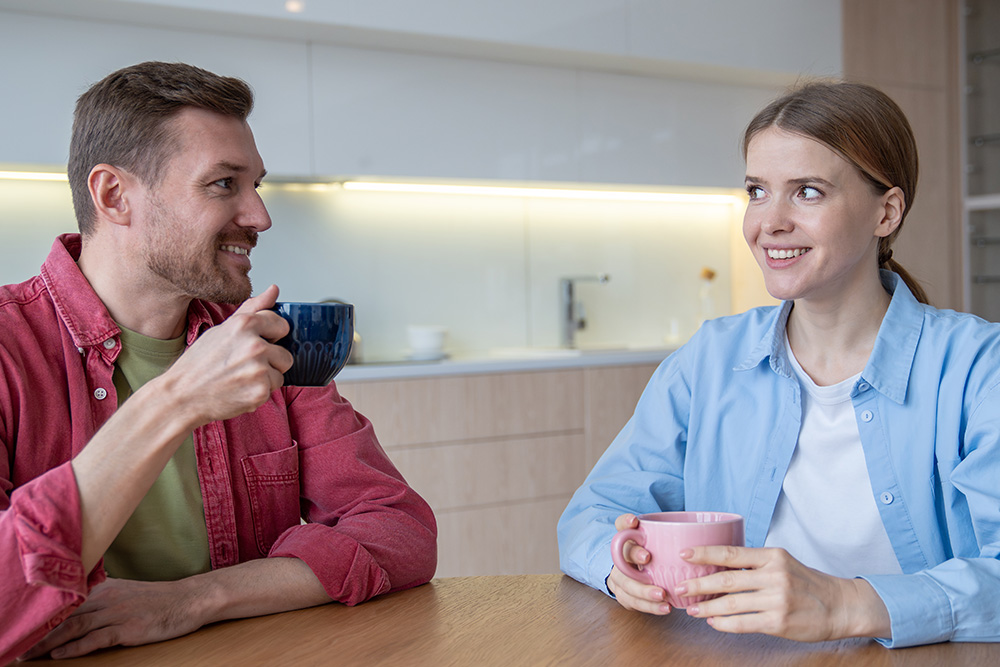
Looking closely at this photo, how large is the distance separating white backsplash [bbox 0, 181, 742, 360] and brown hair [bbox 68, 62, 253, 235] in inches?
79.5

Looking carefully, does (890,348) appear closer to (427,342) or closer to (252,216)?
(252,216)

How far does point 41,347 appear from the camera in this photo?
1175 millimetres

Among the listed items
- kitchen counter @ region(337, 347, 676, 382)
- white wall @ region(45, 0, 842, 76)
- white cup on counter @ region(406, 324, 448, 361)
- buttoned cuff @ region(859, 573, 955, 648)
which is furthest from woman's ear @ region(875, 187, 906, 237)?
white cup on counter @ region(406, 324, 448, 361)

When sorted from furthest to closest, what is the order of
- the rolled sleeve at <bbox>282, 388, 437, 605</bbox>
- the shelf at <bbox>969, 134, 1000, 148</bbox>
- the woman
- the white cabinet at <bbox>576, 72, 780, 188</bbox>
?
the shelf at <bbox>969, 134, 1000, 148</bbox> → the white cabinet at <bbox>576, 72, 780, 188</bbox> → the woman → the rolled sleeve at <bbox>282, 388, 437, 605</bbox>

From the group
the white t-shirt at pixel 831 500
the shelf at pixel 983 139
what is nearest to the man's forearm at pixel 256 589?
the white t-shirt at pixel 831 500

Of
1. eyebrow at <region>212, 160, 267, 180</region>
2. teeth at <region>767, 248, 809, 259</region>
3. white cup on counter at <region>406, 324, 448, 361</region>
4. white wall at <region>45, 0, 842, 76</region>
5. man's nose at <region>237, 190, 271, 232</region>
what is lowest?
white cup on counter at <region>406, 324, 448, 361</region>

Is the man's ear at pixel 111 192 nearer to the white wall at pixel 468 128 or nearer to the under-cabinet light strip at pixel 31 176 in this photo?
the white wall at pixel 468 128

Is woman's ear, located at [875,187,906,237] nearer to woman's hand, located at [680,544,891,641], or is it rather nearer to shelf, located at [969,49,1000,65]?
woman's hand, located at [680,544,891,641]

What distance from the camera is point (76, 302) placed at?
123 cm

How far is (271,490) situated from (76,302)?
0.36 m

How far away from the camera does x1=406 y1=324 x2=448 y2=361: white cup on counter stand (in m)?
3.54

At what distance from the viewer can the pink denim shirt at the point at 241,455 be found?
1116 mm

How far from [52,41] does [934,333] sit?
105 inches

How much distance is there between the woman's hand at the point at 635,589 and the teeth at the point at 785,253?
55 centimetres
